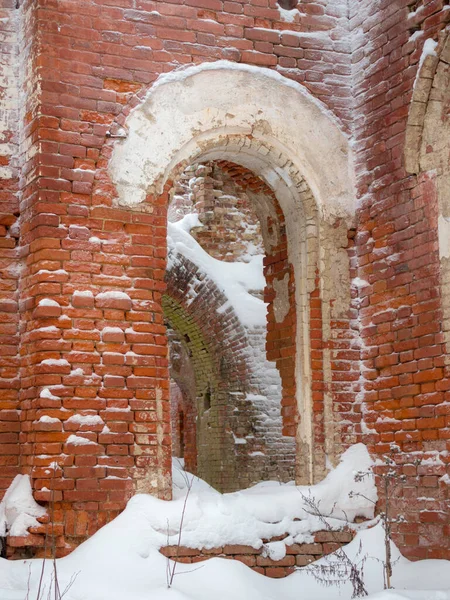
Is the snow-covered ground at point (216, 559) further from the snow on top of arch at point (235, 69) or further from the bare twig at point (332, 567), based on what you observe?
the snow on top of arch at point (235, 69)

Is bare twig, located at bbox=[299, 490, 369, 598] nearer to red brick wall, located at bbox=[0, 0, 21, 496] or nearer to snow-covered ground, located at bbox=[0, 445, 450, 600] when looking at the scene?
snow-covered ground, located at bbox=[0, 445, 450, 600]

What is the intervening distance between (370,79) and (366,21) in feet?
1.66

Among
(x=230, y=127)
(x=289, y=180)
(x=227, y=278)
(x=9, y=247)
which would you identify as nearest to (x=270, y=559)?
(x=9, y=247)

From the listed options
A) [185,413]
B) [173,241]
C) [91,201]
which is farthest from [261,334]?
[91,201]

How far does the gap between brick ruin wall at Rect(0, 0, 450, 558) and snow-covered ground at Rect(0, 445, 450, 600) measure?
0.22 metres

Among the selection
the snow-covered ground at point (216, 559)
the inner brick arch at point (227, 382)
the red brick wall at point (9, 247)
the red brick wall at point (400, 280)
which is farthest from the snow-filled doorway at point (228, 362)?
the red brick wall at point (9, 247)

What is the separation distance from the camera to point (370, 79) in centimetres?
682

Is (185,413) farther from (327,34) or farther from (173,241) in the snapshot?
(327,34)

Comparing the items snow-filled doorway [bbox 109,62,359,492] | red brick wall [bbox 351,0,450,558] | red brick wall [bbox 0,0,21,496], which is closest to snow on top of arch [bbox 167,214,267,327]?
snow-filled doorway [bbox 109,62,359,492]

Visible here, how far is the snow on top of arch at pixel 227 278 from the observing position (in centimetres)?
1153

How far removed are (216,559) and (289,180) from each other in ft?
9.95

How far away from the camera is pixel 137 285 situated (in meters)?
6.01

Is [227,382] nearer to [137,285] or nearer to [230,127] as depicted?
[230,127]

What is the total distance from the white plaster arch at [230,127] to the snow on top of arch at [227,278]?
4.72m
